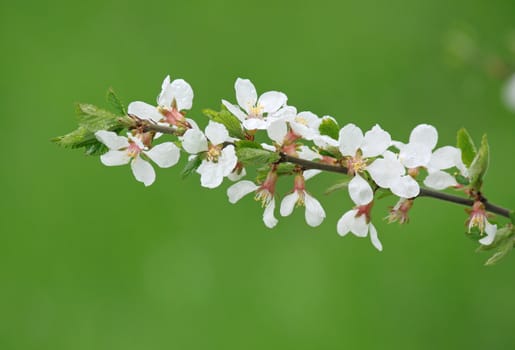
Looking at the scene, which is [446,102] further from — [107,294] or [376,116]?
[107,294]

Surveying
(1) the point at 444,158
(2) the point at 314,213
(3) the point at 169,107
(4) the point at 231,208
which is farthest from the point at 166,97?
(4) the point at 231,208

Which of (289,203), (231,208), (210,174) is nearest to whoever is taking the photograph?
(210,174)

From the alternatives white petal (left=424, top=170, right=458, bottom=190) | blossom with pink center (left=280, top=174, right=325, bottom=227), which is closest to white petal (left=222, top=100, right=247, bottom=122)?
blossom with pink center (left=280, top=174, right=325, bottom=227)

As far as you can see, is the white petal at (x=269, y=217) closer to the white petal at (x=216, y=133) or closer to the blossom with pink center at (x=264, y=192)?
the blossom with pink center at (x=264, y=192)

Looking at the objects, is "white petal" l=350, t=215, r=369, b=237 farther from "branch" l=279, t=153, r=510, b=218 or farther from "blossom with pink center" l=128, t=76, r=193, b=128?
"blossom with pink center" l=128, t=76, r=193, b=128

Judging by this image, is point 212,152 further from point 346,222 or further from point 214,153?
point 346,222

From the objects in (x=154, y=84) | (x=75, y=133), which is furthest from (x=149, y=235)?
(x=75, y=133)
